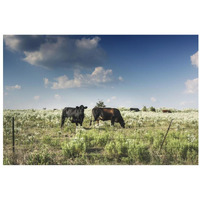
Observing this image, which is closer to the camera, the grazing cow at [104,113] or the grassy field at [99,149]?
the grassy field at [99,149]

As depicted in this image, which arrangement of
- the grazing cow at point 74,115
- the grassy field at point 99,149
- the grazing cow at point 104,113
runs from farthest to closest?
the grazing cow at point 104,113, the grazing cow at point 74,115, the grassy field at point 99,149

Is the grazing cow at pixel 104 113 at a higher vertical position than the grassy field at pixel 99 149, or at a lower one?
higher

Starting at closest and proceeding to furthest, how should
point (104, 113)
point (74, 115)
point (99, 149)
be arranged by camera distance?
point (99, 149) → point (74, 115) → point (104, 113)

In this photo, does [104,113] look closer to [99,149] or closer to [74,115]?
[74,115]

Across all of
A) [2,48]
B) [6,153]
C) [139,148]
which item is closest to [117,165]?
[139,148]

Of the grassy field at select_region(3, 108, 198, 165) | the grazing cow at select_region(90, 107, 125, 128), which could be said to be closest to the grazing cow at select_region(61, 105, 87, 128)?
the grassy field at select_region(3, 108, 198, 165)

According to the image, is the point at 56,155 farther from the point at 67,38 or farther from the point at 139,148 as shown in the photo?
the point at 67,38

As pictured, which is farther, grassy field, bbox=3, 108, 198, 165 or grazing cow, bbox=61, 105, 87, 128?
grazing cow, bbox=61, 105, 87, 128

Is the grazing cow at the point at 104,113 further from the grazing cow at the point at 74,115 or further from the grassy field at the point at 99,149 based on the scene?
the grassy field at the point at 99,149

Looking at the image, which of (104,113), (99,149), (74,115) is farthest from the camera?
(104,113)

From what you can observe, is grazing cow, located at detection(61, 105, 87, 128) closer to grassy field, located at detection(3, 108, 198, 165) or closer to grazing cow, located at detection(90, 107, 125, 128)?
grassy field, located at detection(3, 108, 198, 165)

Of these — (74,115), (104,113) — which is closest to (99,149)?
(74,115)

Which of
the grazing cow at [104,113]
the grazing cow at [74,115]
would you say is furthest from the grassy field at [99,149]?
the grazing cow at [104,113]

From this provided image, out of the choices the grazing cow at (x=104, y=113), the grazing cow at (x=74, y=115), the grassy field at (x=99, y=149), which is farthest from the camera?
the grazing cow at (x=104, y=113)
